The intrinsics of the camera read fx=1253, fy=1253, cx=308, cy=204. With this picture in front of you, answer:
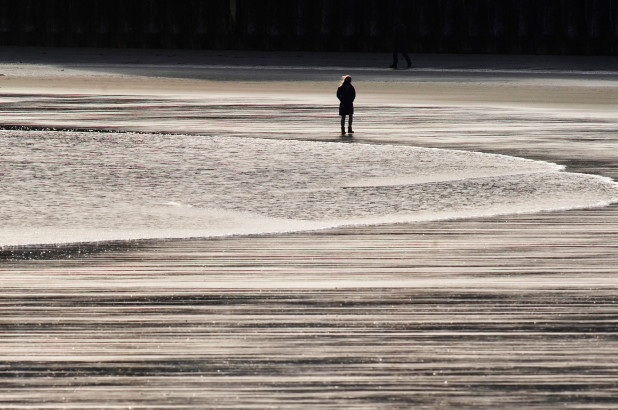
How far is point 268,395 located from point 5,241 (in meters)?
4.72

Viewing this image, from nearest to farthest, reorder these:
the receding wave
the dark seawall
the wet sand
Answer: the wet sand < the receding wave < the dark seawall

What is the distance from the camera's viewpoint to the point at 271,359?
661cm

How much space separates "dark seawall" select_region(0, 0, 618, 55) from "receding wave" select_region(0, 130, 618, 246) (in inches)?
1028

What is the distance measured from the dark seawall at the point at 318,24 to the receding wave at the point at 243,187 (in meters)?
26.1

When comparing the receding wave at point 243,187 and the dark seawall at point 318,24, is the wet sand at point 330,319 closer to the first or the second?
the receding wave at point 243,187

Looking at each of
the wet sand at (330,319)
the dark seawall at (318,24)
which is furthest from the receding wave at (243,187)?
the dark seawall at (318,24)

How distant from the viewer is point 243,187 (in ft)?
44.7

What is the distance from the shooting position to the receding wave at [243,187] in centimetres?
1120

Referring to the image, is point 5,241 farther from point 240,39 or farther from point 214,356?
point 240,39

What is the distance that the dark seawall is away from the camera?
43250mm

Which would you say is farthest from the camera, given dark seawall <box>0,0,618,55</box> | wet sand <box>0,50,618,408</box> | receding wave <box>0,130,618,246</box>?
dark seawall <box>0,0,618,55</box>

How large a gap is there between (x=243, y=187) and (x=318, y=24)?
102 feet

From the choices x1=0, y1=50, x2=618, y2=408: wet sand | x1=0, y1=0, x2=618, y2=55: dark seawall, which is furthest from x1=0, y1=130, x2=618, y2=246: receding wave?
x1=0, y1=0, x2=618, y2=55: dark seawall

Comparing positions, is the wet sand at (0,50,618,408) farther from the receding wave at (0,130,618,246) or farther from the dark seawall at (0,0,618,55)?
the dark seawall at (0,0,618,55)
